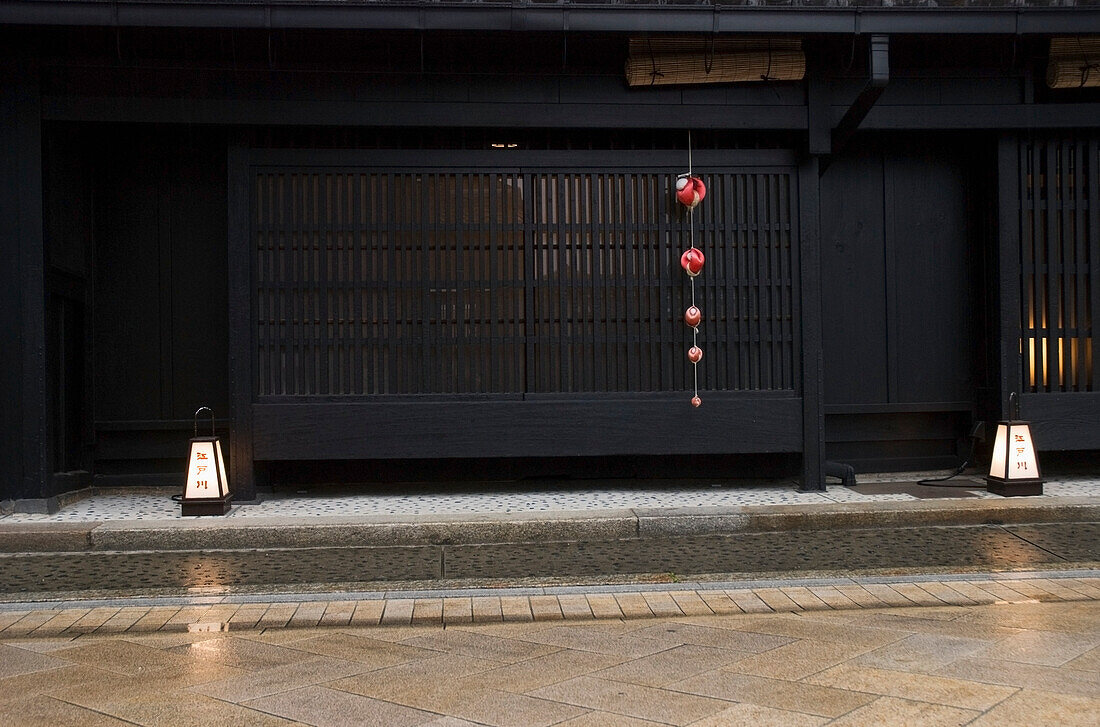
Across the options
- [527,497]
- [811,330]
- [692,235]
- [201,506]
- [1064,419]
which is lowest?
[527,497]

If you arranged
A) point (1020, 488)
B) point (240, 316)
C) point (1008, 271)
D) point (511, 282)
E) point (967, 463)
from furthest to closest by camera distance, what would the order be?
point (967, 463) < point (1008, 271) < point (511, 282) < point (240, 316) < point (1020, 488)

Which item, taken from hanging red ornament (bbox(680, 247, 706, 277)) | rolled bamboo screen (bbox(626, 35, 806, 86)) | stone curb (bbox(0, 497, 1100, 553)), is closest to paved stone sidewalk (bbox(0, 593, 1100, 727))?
stone curb (bbox(0, 497, 1100, 553))

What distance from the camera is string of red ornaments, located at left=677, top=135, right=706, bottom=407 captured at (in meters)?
10.9

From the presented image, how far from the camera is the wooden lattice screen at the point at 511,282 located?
10.9m

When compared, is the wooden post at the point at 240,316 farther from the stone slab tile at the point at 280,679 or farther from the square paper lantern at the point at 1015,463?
the square paper lantern at the point at 1015,463

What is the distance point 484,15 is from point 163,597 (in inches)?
248

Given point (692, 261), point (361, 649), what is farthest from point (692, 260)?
point (361, 649)

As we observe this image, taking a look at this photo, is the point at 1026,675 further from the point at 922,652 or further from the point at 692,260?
the point at 692,260

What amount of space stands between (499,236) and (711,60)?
2.98 m

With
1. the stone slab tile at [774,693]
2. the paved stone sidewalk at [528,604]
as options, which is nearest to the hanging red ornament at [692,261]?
the paved stone sidewalk at [528,604]

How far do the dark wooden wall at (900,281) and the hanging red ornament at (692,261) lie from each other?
2.04 m

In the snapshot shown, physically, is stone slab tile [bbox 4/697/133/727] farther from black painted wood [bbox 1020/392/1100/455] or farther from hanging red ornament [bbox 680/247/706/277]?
black painted wood [bbox 1020/392/1100/455]

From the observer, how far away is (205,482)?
32.8 ft

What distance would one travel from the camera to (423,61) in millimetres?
10578
